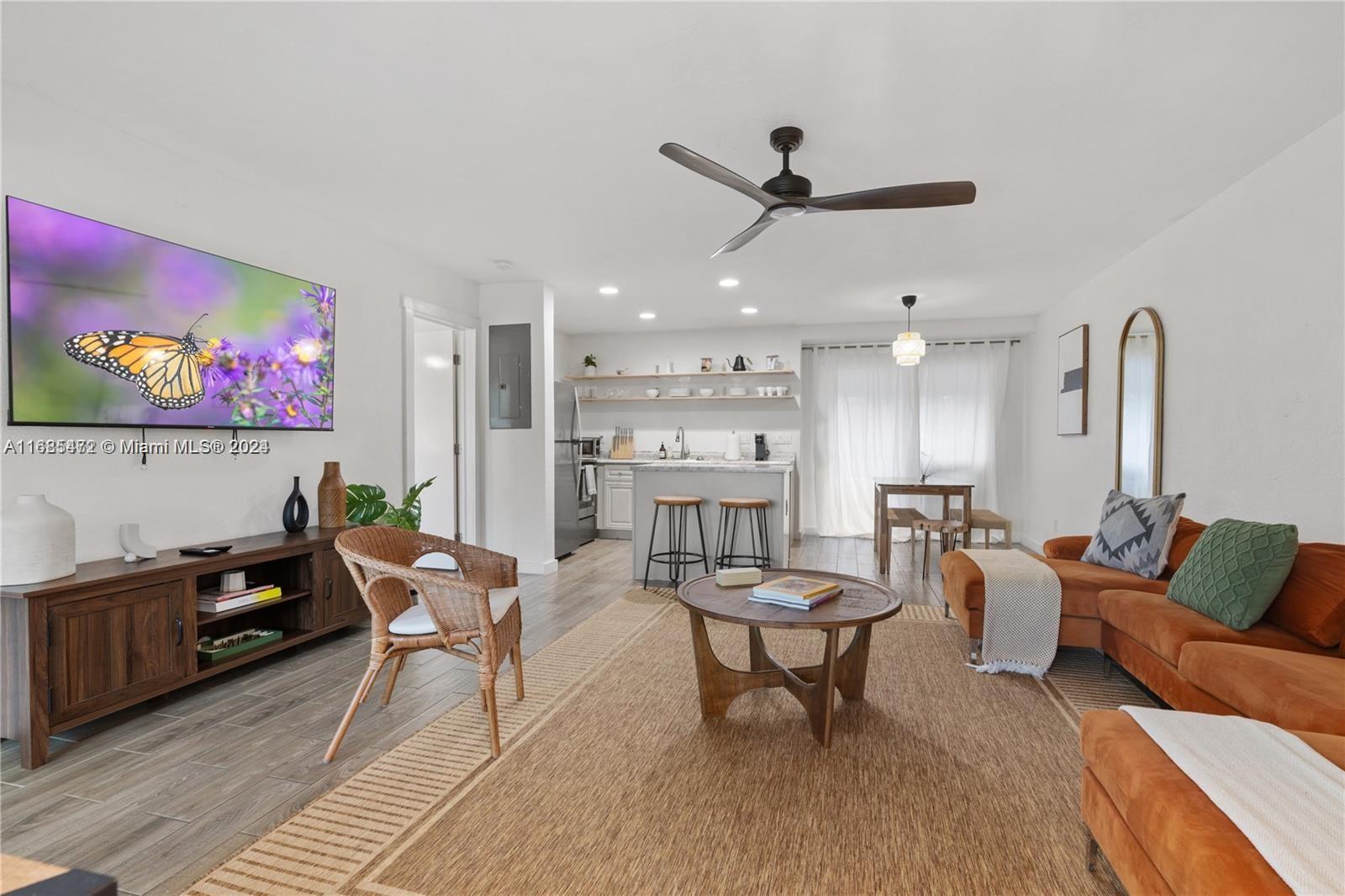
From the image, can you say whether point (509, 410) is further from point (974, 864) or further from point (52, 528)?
point (974, 864)

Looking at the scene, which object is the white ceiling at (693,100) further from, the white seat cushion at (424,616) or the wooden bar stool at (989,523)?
the wooden bar stool at (989,523)

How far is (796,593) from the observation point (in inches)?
105

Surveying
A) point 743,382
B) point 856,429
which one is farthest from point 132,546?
point 856,429

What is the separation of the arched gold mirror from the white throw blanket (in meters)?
1.57

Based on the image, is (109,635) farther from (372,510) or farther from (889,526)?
(889,526)

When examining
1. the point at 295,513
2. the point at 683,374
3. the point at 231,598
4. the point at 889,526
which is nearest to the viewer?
the point at 231,598

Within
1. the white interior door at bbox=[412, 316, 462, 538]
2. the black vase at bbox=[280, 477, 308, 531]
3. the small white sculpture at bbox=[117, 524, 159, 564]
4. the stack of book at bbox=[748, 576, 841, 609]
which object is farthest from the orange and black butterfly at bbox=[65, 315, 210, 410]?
the stack of book at bbox=[748, 576, 841, 609]

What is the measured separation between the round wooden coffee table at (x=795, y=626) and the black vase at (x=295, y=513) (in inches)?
89.1

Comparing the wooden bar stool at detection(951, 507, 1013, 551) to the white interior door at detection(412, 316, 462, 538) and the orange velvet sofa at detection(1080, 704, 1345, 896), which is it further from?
the white interior door at detection(412, 316, 462, 538)

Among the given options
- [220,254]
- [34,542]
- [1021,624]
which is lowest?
[1021,624]

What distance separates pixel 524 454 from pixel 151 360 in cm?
291

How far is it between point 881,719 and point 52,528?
3272 millimetres

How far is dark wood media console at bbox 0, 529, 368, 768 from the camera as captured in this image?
7.52ft

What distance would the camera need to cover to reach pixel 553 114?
8.94 ft
